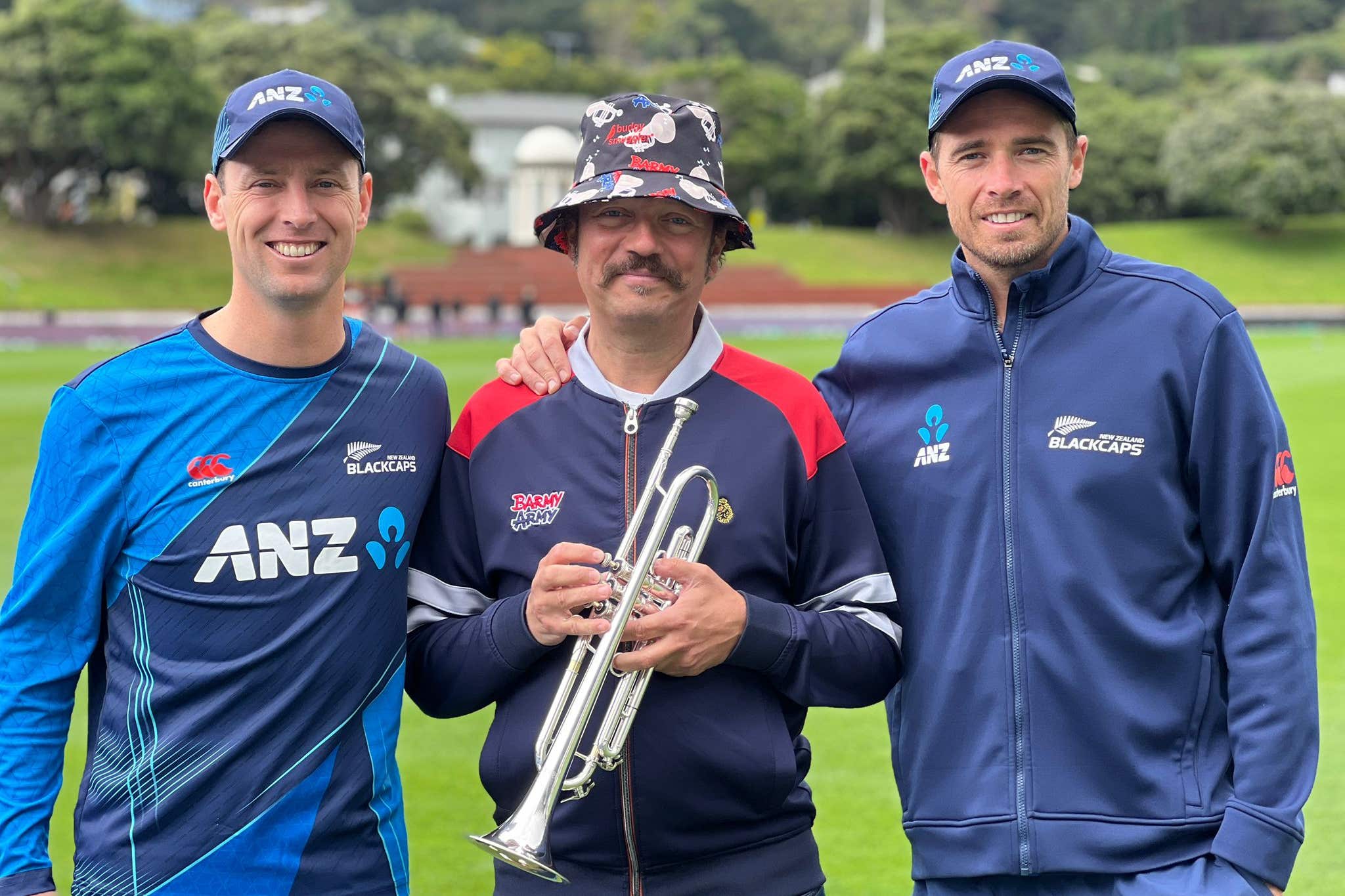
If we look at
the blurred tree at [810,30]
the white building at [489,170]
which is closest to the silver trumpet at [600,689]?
the white building at [489,170]

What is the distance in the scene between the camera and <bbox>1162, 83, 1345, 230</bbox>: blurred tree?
191ft

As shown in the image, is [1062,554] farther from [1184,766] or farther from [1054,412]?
[1184,766]

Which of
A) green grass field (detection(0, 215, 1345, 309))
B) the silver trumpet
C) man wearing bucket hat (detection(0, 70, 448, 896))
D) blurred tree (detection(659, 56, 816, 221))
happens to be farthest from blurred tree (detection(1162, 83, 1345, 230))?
man wearing bucket hat (detection(0, 70, 448, 896))

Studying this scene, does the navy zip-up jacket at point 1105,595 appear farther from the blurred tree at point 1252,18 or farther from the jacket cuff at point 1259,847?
the blurred tree at point 1252,18

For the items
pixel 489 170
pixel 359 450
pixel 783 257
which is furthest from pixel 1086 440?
pixel 489 170

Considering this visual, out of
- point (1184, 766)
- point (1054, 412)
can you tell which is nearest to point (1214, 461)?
point (1054, 412)

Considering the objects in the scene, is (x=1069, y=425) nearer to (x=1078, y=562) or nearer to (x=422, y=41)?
(x=1078, y=562)

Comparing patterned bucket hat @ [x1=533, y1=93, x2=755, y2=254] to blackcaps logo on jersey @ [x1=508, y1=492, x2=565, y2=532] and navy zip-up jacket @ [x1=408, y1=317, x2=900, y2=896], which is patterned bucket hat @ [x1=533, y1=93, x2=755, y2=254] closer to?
navy zip-up jacket @ [x1=408, y1=317, x2=900, y2=896]

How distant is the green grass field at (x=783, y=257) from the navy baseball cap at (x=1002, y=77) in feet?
138

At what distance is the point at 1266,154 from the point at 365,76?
37336 millimetres

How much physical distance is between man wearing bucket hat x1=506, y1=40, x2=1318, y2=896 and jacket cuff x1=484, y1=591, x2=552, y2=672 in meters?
0.59

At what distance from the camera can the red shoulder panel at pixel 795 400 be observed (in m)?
3.39

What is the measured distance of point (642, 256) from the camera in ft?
10.7

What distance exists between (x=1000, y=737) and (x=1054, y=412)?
2.54 ft
